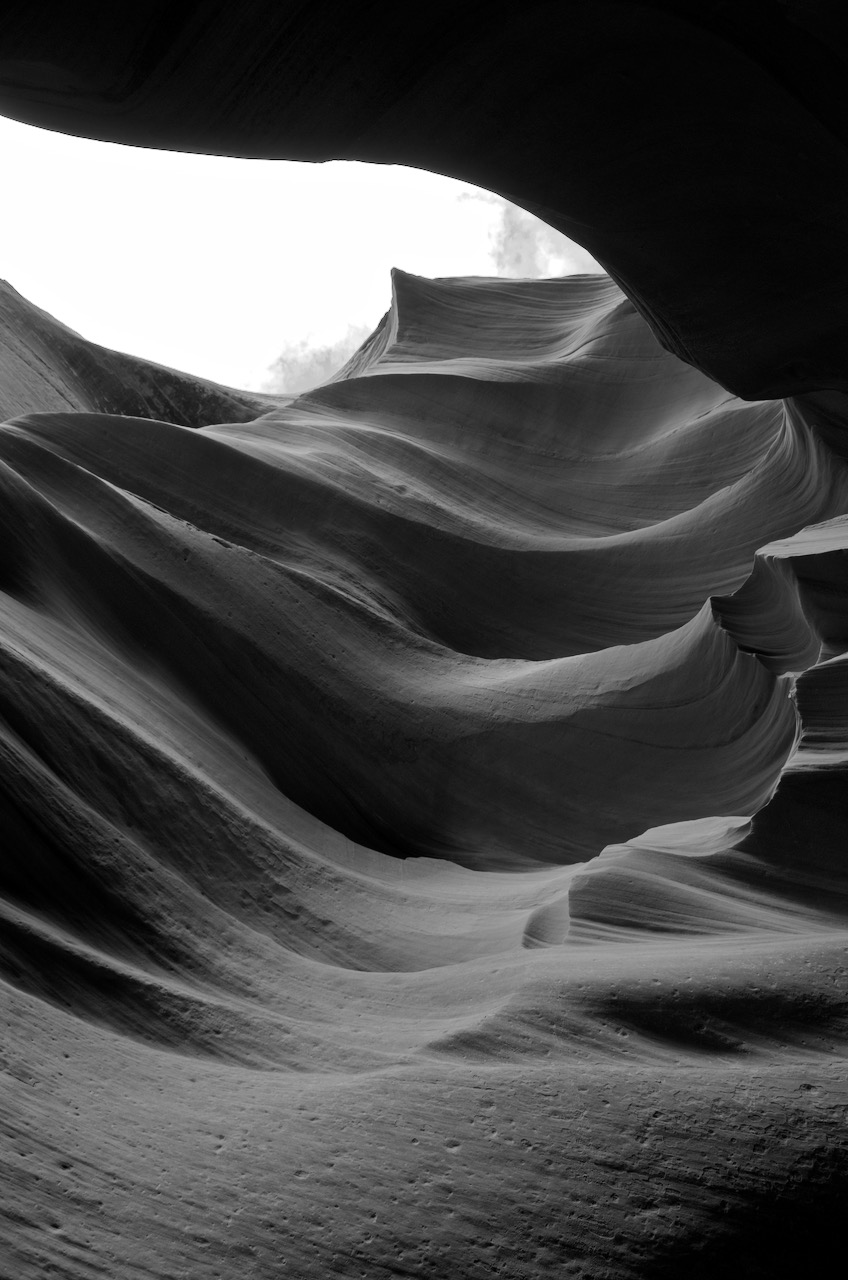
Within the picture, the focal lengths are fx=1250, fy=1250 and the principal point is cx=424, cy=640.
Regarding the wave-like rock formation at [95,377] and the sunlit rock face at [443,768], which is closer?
the sunlit rock face at [443,768]

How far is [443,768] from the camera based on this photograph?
201cm

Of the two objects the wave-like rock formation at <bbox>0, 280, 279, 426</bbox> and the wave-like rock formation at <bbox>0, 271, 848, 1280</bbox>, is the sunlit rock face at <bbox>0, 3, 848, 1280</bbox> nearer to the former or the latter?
the wave-like rock formation at <bbox>0, 271, 848, 1280</bbox>

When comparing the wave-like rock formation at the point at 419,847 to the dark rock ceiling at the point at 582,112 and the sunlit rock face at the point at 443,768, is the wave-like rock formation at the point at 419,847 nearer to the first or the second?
Answer: the sunlit rock face at the point at 443,768

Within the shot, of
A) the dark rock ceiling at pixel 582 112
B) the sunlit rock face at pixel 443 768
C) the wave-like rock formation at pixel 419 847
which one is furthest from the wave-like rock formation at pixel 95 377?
the dark rock ceiling at pixel 582 112

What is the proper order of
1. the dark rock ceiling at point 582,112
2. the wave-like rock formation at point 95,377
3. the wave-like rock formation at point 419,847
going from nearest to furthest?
1. the wave-like rock formation at point 419,847
2. the dark rock ceiling at point 582,112
3. the wave-like rock formation at point 95,377

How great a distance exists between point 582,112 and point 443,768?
986 millimetres

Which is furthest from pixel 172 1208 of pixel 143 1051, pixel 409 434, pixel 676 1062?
pixel 409 434

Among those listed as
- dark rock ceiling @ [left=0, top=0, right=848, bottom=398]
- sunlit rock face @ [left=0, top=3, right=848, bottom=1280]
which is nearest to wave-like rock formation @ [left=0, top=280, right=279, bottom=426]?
sunlit rock face @ [left=0, top=3, right=848, bottom=1280]

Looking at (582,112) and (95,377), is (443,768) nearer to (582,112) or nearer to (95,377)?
(582,112)

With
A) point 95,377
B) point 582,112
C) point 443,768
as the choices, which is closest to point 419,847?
point 443,768

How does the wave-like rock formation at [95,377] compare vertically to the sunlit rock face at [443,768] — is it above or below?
above

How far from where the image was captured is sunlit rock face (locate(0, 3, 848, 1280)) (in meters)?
0.99

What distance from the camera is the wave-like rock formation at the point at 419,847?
98cm

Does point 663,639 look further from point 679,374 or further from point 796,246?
point 679,374
